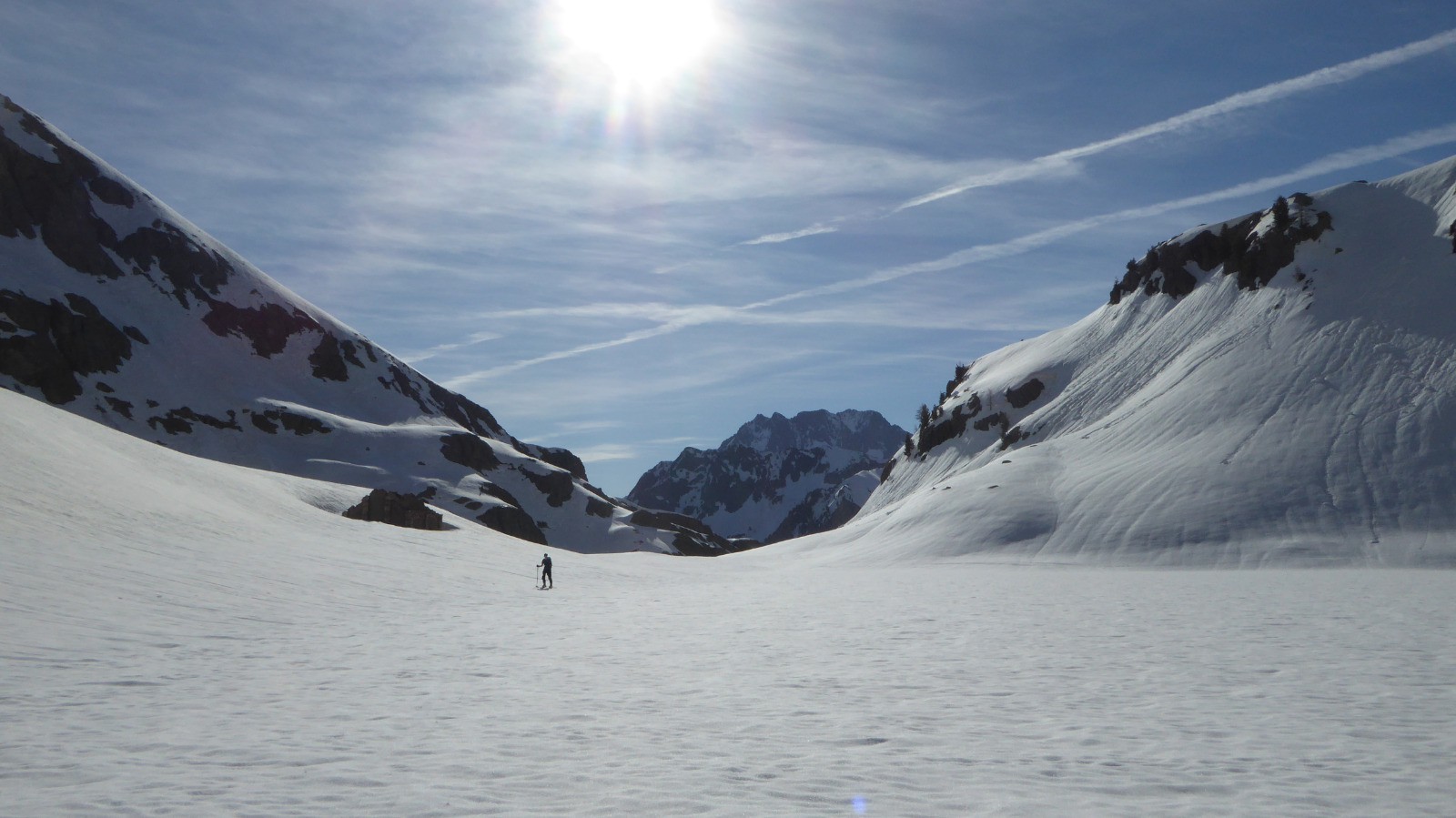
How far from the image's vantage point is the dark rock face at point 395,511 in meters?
58.3

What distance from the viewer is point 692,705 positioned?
1166 centimetres

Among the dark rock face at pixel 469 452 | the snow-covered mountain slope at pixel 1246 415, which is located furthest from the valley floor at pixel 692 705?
the dark rock face at pixel 469 452

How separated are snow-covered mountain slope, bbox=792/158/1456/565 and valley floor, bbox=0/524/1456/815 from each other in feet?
94.8

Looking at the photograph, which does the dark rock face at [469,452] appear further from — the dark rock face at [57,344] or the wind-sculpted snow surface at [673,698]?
the wind-sculpted snow surface at [673,698]

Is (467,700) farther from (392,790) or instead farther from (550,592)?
(550,592)

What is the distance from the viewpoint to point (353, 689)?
12422mm

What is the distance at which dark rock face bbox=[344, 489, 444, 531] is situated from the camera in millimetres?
58281

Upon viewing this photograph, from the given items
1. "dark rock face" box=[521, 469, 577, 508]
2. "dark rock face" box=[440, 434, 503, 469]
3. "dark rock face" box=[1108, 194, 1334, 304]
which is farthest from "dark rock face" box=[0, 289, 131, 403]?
"dark rock face" box=[1108, 194, 1334, 304]

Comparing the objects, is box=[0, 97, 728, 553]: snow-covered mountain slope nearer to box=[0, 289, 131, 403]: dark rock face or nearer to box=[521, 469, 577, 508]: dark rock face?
box=[0, 289, 131, 403]: dark rock face

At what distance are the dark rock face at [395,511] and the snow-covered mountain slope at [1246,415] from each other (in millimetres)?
32228

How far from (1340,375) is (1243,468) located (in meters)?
16.3

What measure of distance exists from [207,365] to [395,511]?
370ft

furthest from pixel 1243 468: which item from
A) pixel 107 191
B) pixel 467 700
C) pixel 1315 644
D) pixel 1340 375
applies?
pixel 107 191

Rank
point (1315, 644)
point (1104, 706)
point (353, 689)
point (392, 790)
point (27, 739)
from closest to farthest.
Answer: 1. point (392, 790)
2. point (27, 739)
3. point (1104, 706)
4. point (353, 689)
5. point (1315, 644)
